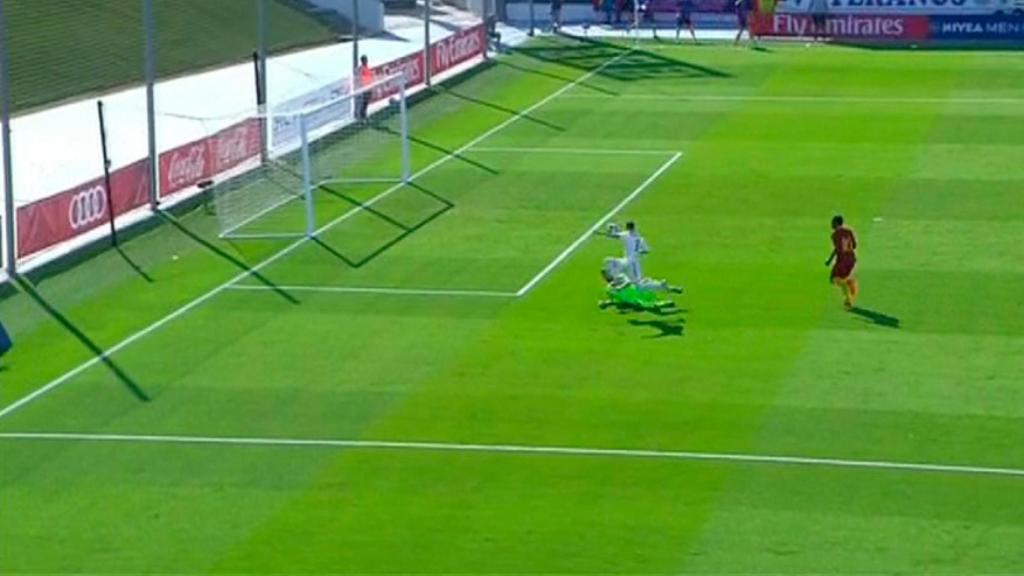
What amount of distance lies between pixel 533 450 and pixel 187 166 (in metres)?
19.0

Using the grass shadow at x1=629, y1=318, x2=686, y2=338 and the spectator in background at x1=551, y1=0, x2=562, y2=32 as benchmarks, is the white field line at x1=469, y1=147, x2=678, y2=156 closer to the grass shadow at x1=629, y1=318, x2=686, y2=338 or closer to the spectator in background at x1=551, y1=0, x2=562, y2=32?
the grass shadow at x1=629, y1=318, x2=686, y2=338

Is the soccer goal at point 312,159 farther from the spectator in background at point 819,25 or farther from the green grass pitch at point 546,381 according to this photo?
the spectator in background at point 819,25

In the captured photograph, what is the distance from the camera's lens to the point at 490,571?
899 inches

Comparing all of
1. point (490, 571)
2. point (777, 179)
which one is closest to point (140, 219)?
point (777, 179)

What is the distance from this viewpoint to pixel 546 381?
99.8 feet

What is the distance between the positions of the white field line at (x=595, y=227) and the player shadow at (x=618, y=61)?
13283 mm

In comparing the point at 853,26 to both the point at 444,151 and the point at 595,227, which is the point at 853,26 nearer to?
the point at 444,151

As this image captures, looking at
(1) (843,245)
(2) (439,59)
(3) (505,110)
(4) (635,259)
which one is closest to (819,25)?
(2) (439,59)

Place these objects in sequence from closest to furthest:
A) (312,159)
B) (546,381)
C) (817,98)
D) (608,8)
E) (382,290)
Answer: (546,381) < (382,290) < (312,159) < (817,98) < (608,8)

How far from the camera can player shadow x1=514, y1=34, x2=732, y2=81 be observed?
62.8 metres

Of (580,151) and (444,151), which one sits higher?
(580,151)

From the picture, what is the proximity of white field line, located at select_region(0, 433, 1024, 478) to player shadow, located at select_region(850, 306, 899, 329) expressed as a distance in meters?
7.25

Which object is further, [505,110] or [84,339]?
[505,110]

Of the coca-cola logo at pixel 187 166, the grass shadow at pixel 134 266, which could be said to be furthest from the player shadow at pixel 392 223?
the grass shadow at pixel 134 266
